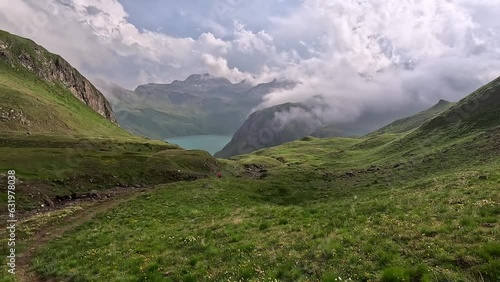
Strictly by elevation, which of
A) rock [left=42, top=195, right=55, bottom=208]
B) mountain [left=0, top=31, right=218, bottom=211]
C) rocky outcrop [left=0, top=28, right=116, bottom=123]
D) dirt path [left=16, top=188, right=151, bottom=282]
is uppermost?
rocky outcrop [left=0, top=28, right=116, bottom=123]

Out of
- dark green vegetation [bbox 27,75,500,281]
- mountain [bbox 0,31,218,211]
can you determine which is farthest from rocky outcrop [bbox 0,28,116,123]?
dark green vegetation [bbox 27,75,500,281]

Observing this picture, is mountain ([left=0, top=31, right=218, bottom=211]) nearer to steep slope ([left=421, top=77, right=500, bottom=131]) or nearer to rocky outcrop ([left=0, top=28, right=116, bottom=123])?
rocky outcrop ([left=0, top=28, right=116, bottom=123])

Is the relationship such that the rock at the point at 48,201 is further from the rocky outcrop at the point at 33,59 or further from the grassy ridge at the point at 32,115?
the rocky outcrop at the point at 33,59

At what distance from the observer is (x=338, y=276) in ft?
45.9

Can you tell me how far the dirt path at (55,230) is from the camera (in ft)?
70.5

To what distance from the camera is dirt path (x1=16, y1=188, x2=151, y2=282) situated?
846 inches

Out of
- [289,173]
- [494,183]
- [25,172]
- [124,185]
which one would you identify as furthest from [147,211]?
[289,173]

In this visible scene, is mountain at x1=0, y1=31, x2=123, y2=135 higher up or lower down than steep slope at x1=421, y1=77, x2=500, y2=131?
higher up

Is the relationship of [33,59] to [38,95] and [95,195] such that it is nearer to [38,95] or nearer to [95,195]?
[38,95]

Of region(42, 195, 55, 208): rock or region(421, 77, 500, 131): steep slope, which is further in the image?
region(421, 77, 500, 131): steep slope

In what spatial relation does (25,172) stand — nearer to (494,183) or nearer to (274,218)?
(274,218)

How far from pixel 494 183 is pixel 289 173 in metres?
50.6

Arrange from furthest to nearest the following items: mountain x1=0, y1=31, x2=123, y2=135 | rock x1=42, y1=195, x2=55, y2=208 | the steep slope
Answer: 1. mountain x1=0, y1=31, x2=123, y2=135
2. the steep slope
3. rock x1=42, y1=195, x2=55, y2=208

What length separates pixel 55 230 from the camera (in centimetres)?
3194
